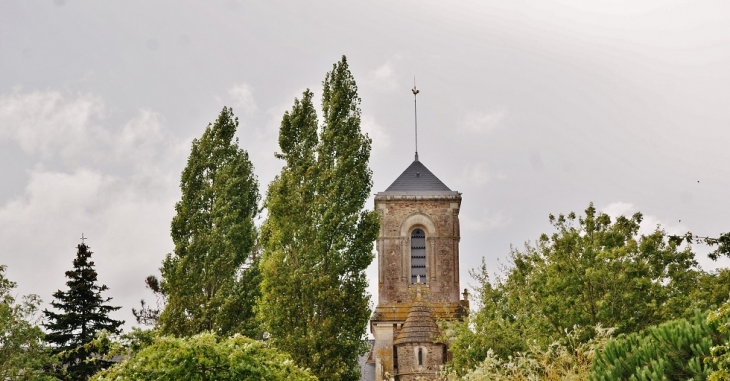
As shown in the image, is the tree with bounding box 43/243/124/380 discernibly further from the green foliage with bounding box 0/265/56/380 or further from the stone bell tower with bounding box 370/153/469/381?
the stone bell tower with bounding box 370/153/469/381

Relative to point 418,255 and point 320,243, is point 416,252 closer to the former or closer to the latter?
point 418,255

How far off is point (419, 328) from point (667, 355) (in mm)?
24827

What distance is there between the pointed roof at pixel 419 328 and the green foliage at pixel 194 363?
914 inches

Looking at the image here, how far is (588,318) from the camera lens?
25047mm

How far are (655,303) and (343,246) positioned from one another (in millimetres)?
9059

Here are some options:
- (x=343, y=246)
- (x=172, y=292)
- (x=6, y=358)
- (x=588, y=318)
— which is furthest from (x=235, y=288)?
(x=588, y=318)

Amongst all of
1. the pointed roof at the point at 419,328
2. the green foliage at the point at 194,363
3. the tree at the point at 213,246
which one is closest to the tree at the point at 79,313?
the tree at the point at 213,246

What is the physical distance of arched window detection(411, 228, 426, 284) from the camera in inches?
1828

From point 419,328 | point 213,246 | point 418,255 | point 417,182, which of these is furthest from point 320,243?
point 417,182

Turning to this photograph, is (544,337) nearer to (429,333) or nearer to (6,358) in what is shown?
(429,333)

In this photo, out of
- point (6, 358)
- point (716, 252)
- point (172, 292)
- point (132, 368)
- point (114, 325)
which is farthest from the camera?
point (114, 325)

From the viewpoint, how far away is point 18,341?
91.2ft

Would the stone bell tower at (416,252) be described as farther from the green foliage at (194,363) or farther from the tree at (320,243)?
the green foliage at (194,363)

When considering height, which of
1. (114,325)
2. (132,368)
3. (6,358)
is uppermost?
(114,325)
